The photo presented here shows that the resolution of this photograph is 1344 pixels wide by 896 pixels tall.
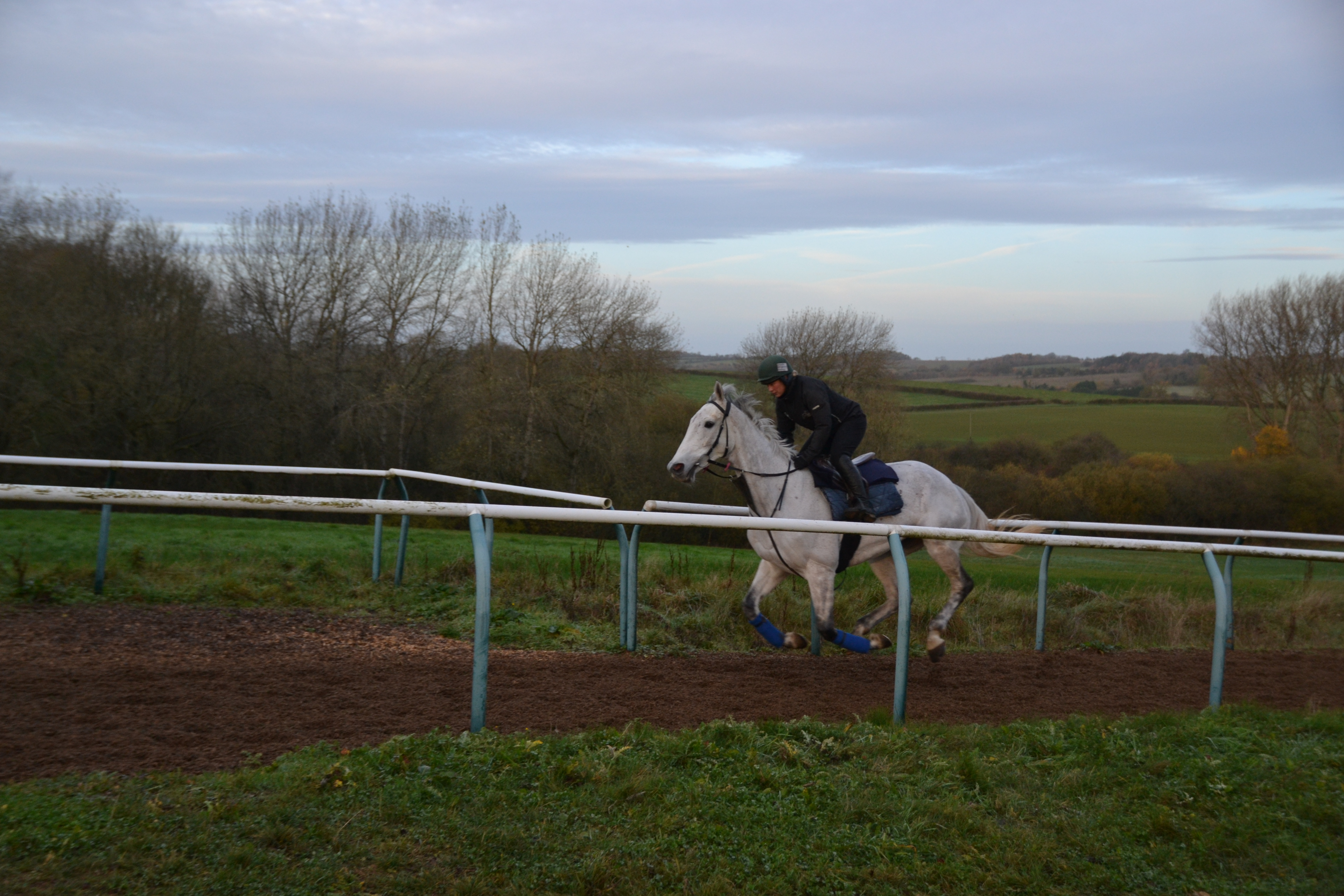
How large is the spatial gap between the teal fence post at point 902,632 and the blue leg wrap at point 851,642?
1.31 meters

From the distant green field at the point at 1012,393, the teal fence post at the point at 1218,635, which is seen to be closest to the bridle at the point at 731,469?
the teal fence post at the point at 1218,635

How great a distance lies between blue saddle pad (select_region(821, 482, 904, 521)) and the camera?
641cm

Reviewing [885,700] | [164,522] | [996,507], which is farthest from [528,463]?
[885,700]

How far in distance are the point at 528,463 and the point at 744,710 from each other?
89.3 feet

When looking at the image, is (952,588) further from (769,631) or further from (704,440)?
(704,440)

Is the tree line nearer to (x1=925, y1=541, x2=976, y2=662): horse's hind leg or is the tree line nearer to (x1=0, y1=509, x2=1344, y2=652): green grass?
(x1=0, y1=509, x2=1344, y2=652): green grass

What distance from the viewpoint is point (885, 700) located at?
17.0 feet

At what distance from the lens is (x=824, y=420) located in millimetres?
6410

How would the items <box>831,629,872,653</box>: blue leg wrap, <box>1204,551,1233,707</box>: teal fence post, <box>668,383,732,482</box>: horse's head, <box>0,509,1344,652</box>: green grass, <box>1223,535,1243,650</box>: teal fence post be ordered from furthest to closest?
<box>0,509,1344,652</box>: green grass
<box>668,383,732,482</box>: horse's head
<box>831,629,872,653</box>: blue leg wrap
<box>1223,535,1243,650</box>: teal fence post
<box>1204,551,1233,707</box>: teal fence post

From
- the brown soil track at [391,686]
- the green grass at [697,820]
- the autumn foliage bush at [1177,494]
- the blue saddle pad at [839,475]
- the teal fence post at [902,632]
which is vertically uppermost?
the blue saddle pad at [839,475]

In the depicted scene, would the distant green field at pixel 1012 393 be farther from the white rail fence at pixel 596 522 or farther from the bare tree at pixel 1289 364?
the white rail fence at pixel 596 522

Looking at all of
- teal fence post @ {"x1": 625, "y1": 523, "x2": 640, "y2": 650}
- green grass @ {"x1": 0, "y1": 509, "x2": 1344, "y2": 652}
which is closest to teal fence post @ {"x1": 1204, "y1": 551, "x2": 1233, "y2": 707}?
green grass @ {"x1": 0, "y1": 509, "x2": 1344, "y2": 652}

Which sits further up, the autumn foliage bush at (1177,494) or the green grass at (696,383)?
the green grass at (696,383)

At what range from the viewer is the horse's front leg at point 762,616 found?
630cm
